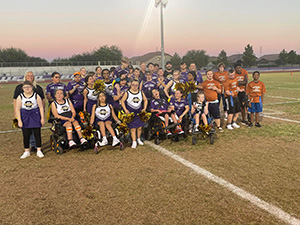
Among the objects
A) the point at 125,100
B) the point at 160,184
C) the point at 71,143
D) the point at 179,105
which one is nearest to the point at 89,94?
the point at 125,100

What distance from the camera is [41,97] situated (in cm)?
541

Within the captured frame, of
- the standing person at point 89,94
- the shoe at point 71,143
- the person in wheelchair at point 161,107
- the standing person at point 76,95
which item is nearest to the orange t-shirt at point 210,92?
the person in wheelchair at point 161,107

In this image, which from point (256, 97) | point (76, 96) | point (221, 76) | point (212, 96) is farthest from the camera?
point (221, 76)

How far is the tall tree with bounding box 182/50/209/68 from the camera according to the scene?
89500 mm

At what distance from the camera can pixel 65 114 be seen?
210 inches

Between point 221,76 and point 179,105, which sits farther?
point 221,76

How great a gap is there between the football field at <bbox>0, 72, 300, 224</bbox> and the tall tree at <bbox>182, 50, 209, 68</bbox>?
86047mm

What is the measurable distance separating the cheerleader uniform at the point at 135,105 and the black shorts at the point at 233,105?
3.01 metres

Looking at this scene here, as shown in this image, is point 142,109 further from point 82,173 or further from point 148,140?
point 82,173

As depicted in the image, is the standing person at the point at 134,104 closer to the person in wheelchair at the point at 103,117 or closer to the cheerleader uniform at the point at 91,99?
the person in wheelchair at the point at 103,117

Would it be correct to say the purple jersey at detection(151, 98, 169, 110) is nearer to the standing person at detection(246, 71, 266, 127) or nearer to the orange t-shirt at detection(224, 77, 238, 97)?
the orange t-shirt at detection(224, 77, 238, 97)

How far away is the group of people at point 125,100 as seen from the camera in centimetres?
512

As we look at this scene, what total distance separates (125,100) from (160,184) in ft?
8.33

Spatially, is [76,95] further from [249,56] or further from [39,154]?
[249,56]
